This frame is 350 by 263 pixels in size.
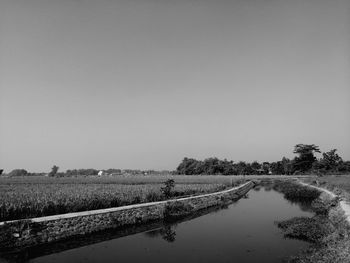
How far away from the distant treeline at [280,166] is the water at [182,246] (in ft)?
276

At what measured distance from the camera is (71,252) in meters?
13.5

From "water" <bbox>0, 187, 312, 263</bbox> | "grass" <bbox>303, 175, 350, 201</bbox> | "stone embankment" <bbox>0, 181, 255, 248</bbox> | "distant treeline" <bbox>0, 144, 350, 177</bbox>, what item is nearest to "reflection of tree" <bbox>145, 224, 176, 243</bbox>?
"water" <bbox>0, 187, 312, 263</bbox>

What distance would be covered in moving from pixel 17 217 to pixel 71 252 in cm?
442

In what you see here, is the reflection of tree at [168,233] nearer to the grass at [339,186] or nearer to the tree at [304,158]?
the grass at [339,186]

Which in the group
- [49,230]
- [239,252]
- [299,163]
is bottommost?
[239,252]

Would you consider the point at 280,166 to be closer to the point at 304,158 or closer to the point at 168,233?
the point at 304,158

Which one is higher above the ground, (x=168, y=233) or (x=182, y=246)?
(x=168, y=233)

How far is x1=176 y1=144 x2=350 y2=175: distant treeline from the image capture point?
101 metres

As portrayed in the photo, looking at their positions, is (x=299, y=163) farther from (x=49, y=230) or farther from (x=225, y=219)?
(x=49, y=230)

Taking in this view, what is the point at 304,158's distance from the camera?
379 feet

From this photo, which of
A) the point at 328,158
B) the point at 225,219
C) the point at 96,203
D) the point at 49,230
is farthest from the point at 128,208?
the point at 328,158

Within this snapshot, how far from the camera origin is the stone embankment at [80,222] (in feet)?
44.7

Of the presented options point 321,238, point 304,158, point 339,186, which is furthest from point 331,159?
point 321,238

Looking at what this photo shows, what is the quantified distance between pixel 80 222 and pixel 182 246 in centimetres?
590
